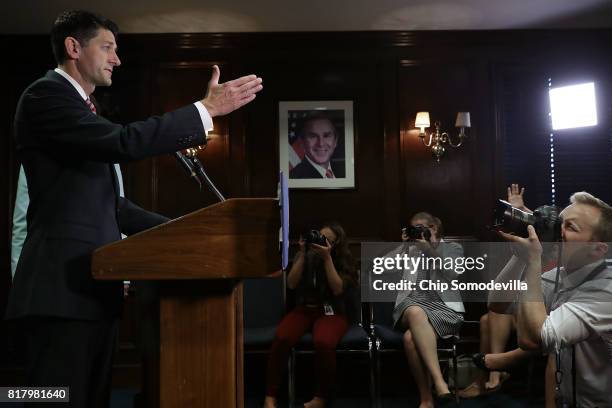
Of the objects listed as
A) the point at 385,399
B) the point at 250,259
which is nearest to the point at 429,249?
the point at 385,399

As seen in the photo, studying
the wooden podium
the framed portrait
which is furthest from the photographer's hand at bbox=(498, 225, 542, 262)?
the framed portrait

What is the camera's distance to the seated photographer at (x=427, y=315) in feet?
11.8

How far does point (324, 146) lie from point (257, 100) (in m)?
0.72

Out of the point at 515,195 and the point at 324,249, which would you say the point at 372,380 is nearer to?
the point at 324,249

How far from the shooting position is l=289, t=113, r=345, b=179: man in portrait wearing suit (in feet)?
16.7

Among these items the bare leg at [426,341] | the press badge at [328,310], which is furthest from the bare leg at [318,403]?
the bare leg at [426,341]

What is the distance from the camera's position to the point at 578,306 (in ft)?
6.81

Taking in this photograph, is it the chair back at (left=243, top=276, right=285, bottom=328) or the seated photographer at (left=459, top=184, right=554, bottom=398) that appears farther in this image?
the chair back at (left=243, top=276, right=285, bottom=328)

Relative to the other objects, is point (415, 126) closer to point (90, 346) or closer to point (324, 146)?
point (324, 146)

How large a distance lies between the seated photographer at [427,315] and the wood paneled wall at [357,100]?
949 millimetres

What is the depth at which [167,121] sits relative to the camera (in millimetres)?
1336

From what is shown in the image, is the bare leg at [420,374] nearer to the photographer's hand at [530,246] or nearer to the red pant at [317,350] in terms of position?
the red pant at [317,350]

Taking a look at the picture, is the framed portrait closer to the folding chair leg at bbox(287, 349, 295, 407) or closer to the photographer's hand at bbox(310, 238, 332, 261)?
the photographer's hand at bbox(310, 238, 332, 261)
